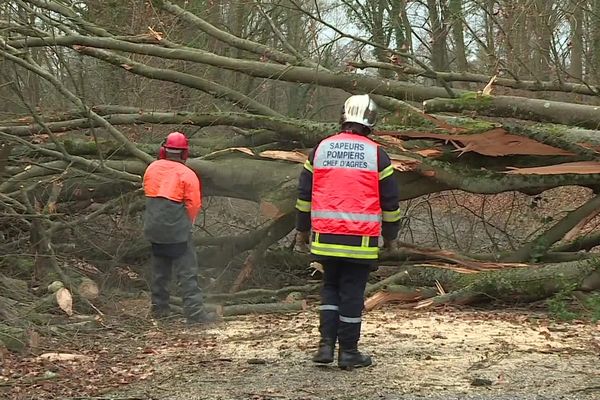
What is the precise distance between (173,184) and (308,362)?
245 centimetres

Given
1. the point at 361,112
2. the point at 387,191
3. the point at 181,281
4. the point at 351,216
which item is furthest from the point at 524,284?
the point at 181,281

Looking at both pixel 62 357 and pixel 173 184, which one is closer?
pixel 62 357

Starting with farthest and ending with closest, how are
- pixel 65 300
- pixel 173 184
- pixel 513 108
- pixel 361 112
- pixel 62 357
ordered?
1. pixel 513 108
2. pixel 173 184
3. pixel 65 300
4. pixel 62 357
5. pixel 361 112

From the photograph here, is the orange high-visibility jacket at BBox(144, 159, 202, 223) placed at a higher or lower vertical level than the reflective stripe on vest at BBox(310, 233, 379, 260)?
higher

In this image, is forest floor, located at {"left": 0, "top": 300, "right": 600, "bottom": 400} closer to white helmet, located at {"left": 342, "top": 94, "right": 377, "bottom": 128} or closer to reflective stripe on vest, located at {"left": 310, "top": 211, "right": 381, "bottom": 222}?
reflective stripe on vest, located at {"left": 310, "top": 211, "right": 381, "bottom": 222}

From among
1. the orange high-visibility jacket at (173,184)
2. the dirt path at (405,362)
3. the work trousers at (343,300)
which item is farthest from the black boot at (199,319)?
the work trousers at (343,300)

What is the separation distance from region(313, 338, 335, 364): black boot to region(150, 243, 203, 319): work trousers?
6.62 ft

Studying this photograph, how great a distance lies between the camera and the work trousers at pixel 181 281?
6977 mm

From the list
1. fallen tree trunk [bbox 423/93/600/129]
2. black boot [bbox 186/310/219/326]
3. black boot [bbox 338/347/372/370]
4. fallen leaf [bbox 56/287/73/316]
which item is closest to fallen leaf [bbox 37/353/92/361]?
fallen leaf [bbox 56/287/73/316]

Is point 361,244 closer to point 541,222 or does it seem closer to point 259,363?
point 259,363

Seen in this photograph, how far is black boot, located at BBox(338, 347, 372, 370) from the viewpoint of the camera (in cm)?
507

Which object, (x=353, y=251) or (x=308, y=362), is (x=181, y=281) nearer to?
(x=308, y=362)

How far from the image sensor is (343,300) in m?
5.25

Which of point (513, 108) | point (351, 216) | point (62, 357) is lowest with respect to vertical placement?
point (62, 357)
